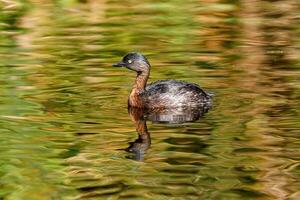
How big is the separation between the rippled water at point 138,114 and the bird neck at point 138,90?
0.15 meters

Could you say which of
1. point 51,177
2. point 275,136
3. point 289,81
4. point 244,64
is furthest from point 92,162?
point 244,64

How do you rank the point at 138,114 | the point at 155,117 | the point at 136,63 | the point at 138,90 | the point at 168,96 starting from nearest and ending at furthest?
the point at 155,117 < the point at 138,114 < the point at 168,96 < the point at 138,90 < the point at 136,63

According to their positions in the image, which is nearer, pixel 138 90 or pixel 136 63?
pixel 138 90

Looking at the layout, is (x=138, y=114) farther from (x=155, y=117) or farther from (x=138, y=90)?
(x=138, y=90)

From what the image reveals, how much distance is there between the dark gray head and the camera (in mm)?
14531

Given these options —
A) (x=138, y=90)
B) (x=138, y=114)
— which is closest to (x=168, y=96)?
(x=138, y=90)

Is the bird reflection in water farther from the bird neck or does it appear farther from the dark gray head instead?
the dark gray head

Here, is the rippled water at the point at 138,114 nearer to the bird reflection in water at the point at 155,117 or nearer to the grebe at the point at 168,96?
the bird reflection in water at the point at 155,117

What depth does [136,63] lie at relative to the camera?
47.7ft

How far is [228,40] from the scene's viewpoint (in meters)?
17.9

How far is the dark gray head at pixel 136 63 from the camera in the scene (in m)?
14.5

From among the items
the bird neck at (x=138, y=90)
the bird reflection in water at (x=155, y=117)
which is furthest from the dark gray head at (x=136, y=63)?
the bird reflection in water at (x=155, y=117)

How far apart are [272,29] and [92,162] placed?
27.6ft

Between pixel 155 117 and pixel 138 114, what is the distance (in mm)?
240
